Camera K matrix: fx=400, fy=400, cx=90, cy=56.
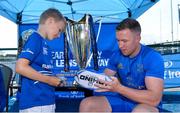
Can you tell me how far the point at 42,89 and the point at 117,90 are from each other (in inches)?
29.1

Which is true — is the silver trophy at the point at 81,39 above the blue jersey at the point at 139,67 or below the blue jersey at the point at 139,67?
above

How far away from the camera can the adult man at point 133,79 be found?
2674 mm

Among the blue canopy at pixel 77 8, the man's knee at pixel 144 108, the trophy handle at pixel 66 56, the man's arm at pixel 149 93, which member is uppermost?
the blue canopy at pixel 77 8

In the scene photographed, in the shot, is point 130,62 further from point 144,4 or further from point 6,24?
point 6,24

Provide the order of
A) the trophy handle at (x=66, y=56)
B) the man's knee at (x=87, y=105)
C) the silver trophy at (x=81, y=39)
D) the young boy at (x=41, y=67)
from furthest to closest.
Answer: the trophy handle at (x=66, y=56) → the silver trophy at (x=81, y=39) → the young boy at (x=41, y=67) → the man's knee at (x=87, y=105)

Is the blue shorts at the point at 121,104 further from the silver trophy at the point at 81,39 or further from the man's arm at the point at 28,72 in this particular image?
the silver trophy at the point at 81,39

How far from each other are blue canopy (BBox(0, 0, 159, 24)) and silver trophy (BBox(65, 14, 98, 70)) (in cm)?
210

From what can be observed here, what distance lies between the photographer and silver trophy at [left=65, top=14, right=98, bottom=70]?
483cm

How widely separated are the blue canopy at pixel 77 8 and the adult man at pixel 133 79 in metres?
4.16

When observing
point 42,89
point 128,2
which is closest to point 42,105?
point 42,89

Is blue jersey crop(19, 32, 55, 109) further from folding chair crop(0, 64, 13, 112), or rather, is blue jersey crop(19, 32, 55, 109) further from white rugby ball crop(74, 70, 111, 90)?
folding chair crop(0, 64, 13, 112)

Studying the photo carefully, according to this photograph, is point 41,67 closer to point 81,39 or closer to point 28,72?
point 28,72

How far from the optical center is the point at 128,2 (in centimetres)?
707

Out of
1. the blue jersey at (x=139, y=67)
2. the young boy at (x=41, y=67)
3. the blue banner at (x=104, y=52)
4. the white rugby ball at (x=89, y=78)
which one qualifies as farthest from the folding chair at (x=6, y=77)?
the blue banner at (x=104, y=52)
